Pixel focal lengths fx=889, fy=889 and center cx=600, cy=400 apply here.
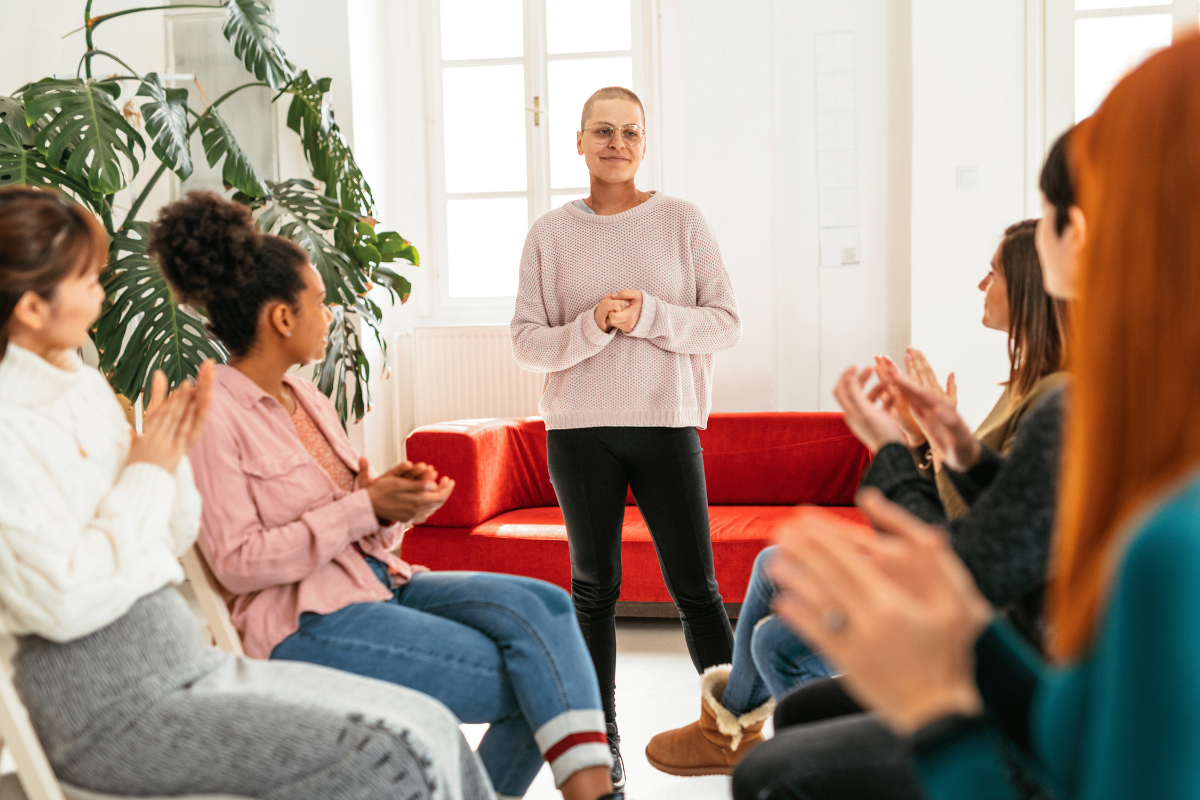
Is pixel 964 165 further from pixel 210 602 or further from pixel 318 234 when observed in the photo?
pixel 210 602

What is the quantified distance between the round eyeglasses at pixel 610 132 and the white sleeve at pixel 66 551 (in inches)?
48.2

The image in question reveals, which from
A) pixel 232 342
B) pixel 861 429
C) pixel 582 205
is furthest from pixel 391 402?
pixel 861 429

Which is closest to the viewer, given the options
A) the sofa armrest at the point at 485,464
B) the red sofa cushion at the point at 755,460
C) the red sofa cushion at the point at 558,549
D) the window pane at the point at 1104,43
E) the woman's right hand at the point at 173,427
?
the woman's right hand at the point at 173,427

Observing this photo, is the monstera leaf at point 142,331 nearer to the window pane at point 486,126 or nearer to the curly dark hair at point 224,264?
the curly dark hair at point 224,264

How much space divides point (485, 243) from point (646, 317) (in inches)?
106

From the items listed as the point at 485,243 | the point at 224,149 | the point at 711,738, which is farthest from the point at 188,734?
the point at 485,243

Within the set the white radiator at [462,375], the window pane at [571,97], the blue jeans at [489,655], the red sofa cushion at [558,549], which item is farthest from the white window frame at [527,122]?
the blue jeans at [489,655]

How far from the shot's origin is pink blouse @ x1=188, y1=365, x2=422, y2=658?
1.25 m

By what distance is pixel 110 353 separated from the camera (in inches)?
114

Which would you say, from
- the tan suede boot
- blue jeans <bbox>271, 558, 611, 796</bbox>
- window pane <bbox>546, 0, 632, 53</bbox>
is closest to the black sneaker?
the tan suede boot

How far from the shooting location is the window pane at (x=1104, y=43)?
3.77 metres

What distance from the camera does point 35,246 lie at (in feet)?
3.52

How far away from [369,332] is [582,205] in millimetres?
2228

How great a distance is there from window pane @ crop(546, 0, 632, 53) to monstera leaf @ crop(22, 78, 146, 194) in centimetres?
214
